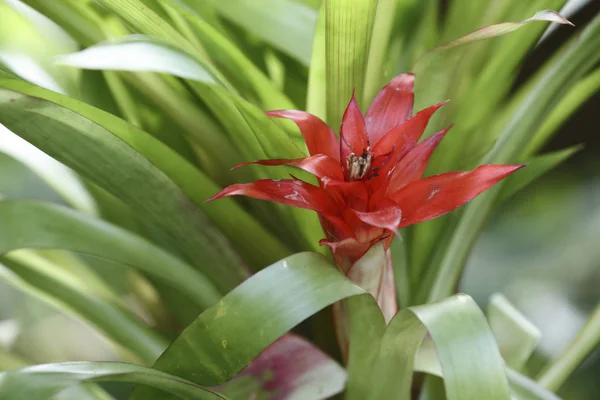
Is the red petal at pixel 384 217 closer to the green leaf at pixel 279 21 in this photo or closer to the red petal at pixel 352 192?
the red petal at pixel 352 192

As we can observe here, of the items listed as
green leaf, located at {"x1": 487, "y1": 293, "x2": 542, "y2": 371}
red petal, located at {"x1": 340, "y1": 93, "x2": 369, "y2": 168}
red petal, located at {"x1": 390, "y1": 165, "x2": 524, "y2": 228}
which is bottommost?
green leaf, located at {"x1": 487, "y1": 293, "x2": 542, "y2": 371}

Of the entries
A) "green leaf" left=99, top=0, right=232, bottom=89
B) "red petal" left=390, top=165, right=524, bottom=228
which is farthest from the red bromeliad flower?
"green leaf" left=99, top=0, right=232, bottom=89

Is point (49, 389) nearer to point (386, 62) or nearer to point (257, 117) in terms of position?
point (257, 117)

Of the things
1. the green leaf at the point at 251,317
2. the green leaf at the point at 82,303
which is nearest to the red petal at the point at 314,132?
the green leaf at the point at 251,317

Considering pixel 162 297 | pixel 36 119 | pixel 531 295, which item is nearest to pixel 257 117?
pixel 36 119

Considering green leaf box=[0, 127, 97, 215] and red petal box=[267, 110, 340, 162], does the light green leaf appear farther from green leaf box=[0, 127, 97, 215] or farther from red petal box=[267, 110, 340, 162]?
green leaf box=[0, 127, 97, 215]
